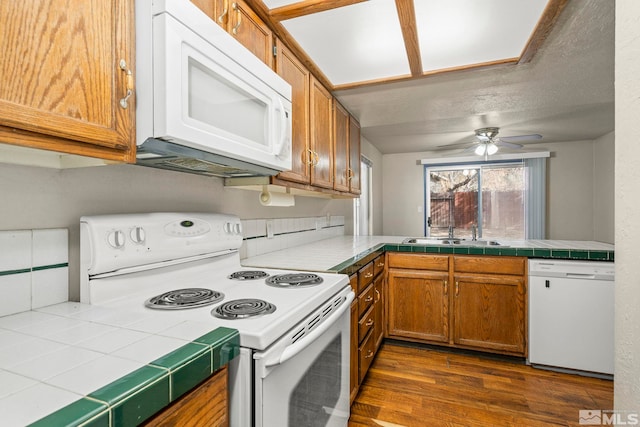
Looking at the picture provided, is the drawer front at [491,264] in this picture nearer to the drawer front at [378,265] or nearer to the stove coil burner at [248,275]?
the drawer front at [378,265]

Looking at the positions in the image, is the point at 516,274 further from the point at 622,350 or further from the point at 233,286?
the point at 233,286

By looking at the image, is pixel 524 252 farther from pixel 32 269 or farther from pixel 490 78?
pixel 32 269

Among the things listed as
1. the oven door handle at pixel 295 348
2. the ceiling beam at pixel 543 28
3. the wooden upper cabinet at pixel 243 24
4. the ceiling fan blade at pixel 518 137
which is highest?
the ceiling fan blade at pixel 518 137

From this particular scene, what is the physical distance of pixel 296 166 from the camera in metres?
1.74

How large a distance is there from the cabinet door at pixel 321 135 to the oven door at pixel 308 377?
95 cm

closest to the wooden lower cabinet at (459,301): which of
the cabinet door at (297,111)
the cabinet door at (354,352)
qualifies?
the cabinet door at (354,352)

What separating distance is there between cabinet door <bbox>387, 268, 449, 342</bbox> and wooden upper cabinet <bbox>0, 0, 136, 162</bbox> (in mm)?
2310

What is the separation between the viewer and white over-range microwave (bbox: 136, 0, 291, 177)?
800mm

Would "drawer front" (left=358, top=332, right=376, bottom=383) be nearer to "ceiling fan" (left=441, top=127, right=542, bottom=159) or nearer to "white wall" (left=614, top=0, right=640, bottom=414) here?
"white wall" (left=614, top=0, right=640, bottom=414)

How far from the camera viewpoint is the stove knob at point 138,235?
104 cm

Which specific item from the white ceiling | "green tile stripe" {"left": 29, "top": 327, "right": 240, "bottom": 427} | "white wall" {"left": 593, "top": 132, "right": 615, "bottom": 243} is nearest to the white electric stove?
"green tile stripe" {"left": 29, "top": 327, "right": 240, "bottom": 427}

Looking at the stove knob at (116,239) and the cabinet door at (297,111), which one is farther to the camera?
the cabinet door at (297,111)

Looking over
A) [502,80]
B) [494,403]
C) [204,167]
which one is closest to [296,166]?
[204,167]

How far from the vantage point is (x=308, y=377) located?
3.23 feet
